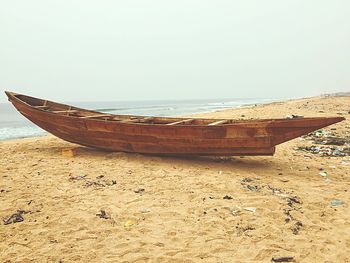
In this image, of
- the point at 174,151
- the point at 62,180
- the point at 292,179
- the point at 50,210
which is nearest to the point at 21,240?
the point at 50,210

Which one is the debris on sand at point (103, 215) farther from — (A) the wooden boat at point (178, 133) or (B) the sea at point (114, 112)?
(B) the sea at point (114, 112)

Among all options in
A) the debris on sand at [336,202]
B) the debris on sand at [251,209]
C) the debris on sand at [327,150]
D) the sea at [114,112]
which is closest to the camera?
the debris on sand at [251,209]

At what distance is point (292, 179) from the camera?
5.34 metres

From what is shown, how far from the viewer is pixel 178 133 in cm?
628

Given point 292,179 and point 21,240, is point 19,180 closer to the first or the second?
point 21,240

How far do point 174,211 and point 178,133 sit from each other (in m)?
2.62

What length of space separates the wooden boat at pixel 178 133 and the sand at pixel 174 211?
0.45 meters

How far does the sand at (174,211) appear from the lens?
9.78 ft

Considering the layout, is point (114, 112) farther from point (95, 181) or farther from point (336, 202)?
point (336, 202)

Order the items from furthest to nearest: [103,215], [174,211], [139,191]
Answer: [139,191]
[174,211]
[103,215]

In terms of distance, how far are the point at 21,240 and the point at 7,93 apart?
6415 mm

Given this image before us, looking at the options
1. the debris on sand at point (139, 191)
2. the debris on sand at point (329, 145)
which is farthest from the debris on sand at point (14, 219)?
the debris on sand at point (329, 145)

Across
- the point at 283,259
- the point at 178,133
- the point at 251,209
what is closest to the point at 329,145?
the point at 178,133

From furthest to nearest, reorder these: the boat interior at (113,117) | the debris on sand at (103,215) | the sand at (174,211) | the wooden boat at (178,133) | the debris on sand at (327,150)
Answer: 1. the debris on sand at (327,150)
2. the boat interior at (113,117)
3. the wooden boat at (178,133)
4. the debris on sand at (103,215)
5. the sand at (174,211)
